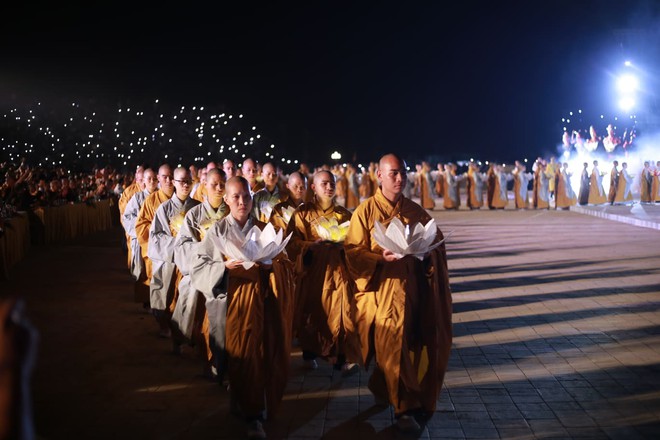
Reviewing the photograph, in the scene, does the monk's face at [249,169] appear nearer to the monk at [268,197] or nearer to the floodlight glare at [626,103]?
the monk at [268,197]

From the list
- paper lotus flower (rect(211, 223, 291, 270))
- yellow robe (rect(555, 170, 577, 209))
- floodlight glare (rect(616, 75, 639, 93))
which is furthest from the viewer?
floodlight glare (rect(616, 75, 639, 93))

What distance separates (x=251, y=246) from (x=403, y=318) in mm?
1187

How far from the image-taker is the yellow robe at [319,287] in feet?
22.3

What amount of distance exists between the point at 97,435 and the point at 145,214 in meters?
3.49

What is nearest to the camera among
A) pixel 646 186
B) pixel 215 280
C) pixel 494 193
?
pixel 215 280

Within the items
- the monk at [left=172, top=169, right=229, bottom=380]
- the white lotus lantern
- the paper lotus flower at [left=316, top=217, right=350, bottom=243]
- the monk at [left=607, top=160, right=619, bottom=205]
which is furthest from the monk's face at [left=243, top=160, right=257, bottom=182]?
the monk at [left=607, top=160, right=619, bottom=205]

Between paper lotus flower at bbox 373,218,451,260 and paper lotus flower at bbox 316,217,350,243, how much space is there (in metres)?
1.78

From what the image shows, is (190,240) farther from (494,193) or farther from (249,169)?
(494,193)

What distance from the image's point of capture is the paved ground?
16.6 feet

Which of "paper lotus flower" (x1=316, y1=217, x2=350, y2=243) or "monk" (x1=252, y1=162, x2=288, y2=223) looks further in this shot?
"monk" (x1=252, y1=162, x2=288, y2=223)

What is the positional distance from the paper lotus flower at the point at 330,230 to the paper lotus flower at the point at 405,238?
1777mm

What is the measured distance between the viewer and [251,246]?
16.0 ft

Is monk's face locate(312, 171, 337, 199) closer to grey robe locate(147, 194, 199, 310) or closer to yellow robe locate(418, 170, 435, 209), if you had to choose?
grey robe locate(147, 194, 199, 310)

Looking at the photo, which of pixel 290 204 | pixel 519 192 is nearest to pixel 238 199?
pixel 290 204
